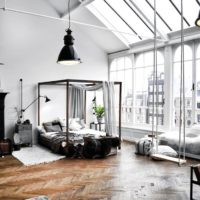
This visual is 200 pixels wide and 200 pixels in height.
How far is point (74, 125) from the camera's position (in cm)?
860

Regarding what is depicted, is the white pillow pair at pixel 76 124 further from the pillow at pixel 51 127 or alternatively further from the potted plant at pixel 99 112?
the potted plant at pixel 99 112

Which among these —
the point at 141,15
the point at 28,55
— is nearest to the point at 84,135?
the point at 28,55

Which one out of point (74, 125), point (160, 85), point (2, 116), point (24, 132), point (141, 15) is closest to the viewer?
point (2, 116)

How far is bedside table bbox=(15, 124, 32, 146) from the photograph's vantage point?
306 inches

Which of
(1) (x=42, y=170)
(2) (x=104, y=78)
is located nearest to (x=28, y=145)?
(1) (x=42, y=170)

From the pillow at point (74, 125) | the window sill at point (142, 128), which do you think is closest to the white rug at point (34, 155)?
the pillow at point (74, 125)

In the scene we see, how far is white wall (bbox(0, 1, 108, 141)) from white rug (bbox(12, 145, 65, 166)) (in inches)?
42.1

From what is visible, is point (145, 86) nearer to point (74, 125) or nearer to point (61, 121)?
point (74, 125)

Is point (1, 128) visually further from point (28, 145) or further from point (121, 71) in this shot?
point (121, 71)

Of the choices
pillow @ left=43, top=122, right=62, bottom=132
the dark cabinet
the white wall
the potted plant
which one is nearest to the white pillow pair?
pillow @ left=43, top=122, right=62, bottom=132

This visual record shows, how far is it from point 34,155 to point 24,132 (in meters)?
1.27

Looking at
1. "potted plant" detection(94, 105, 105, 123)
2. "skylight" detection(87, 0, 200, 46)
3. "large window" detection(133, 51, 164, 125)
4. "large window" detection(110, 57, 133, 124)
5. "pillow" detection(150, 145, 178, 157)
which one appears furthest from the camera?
A: "large window" detection(110, 57, 133, 124)

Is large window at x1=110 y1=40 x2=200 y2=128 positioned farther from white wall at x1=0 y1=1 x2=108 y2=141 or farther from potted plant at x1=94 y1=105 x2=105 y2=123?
white wall at x1=0 y1=1 x2=108 y2=141

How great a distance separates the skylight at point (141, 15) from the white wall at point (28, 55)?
134 cm
